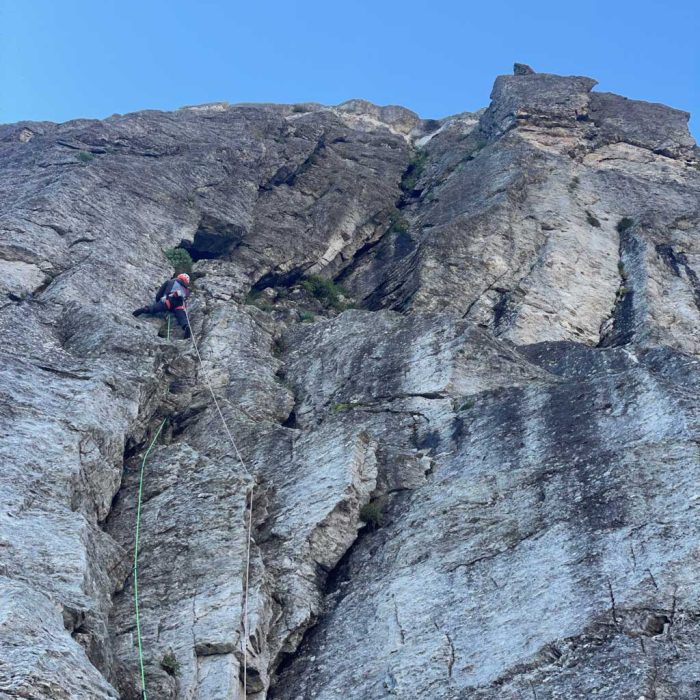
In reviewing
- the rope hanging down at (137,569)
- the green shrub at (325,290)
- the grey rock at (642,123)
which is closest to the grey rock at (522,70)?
the grey rock at (642,123)

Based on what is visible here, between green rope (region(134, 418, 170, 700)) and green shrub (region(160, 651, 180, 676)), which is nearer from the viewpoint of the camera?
green rope (region(134, 418, 170, 700))

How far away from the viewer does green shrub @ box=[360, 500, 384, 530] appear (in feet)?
70.8

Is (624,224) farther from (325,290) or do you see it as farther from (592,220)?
(325,290)

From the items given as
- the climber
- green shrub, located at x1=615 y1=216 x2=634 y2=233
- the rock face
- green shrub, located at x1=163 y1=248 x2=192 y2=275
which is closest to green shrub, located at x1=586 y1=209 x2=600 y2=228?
the rock face

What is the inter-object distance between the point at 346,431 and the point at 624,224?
17443 mm

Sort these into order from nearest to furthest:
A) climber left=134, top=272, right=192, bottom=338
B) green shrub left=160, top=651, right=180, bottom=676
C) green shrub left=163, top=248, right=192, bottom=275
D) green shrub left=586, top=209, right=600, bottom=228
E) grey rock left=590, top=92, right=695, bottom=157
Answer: green shrub left=160, top=651, right=180, bottom=676
climber left=134, top=272, right=192, bottom=338
green shrub left=163, top=248, right=192, bottom=275
green shrub left=586, top=209, right=600, bottom=228
grey rock left=590, top=92, right=695, bottom=157

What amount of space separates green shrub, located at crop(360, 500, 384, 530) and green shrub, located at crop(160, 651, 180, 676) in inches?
205

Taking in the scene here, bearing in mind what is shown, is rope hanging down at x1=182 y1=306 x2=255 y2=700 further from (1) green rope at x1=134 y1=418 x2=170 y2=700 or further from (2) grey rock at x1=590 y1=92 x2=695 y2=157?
(2) grey rock at x1=590 y1=92 x2=695 y2=157

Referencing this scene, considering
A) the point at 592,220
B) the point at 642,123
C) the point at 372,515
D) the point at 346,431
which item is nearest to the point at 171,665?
the point at 372,515

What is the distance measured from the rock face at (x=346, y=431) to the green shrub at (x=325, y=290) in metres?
0.12

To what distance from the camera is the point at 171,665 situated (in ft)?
58.5

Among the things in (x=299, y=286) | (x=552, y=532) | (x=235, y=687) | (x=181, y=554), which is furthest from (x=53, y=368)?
(x=299, y=286)

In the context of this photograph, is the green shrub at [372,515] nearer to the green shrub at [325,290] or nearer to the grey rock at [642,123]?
the green shrub at [325,290]

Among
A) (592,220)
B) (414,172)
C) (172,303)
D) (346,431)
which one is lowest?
(346,431)
